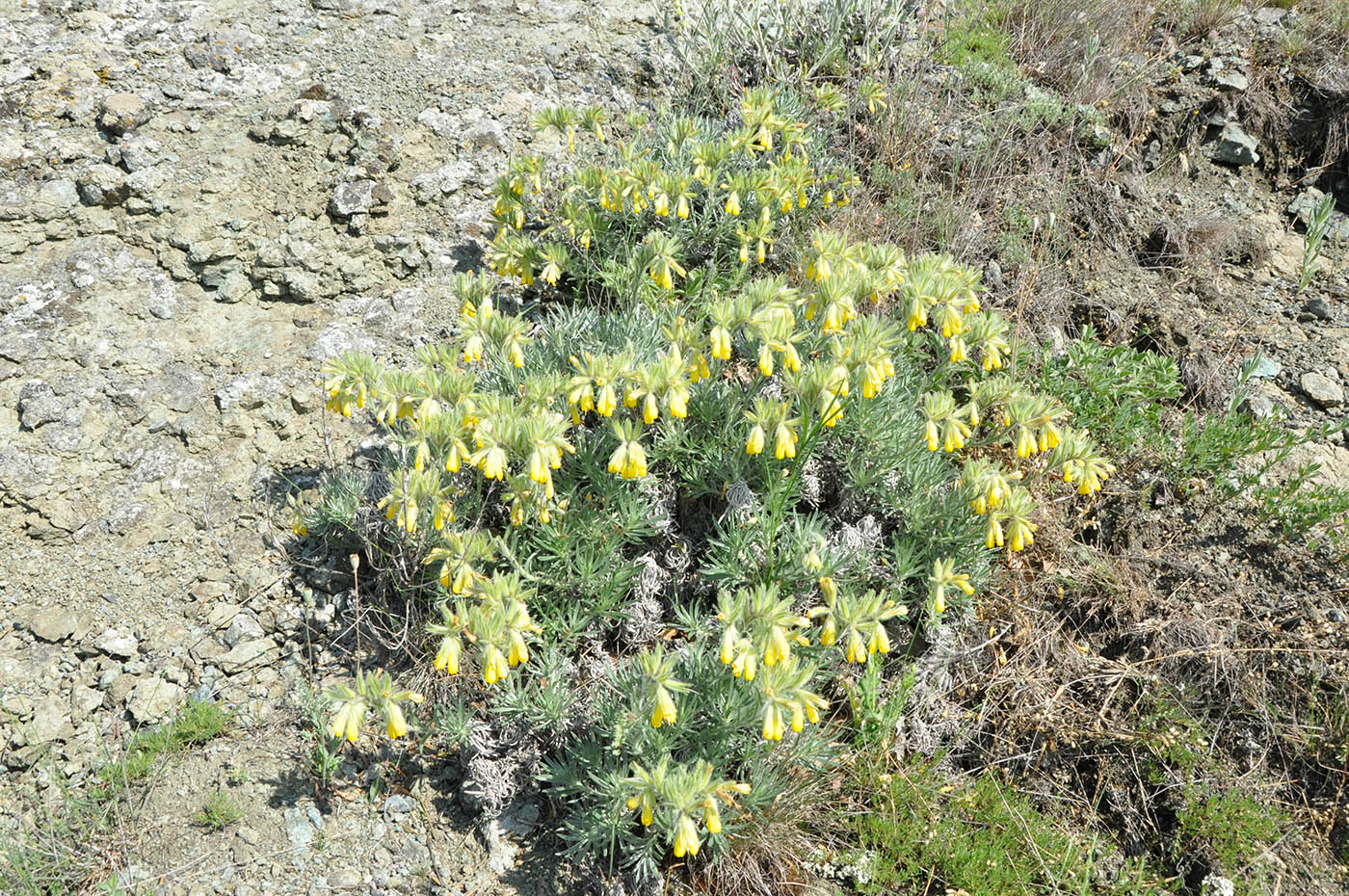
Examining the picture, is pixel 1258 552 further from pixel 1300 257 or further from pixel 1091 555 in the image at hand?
pixel 1300 257

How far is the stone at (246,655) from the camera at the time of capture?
3.07 m

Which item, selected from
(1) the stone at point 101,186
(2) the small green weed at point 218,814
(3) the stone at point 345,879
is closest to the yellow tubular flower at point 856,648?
(3) the stone at point 345,879

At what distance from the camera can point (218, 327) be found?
3898 millimetres

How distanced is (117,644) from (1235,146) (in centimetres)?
592


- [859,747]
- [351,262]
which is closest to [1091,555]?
[859,747]

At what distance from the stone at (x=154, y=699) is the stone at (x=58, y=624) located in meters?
0.32

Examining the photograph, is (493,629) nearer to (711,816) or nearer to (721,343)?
(711,816)

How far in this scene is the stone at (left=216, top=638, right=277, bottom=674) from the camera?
307 centimetres

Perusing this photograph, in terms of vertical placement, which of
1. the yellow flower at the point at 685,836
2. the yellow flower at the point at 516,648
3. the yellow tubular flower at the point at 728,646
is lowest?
the yellow flower at the point at 685,836

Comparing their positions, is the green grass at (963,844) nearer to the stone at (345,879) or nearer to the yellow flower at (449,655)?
the yellow flower at (449,655)

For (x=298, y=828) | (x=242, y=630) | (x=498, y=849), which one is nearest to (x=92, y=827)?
(x=298, y=828)

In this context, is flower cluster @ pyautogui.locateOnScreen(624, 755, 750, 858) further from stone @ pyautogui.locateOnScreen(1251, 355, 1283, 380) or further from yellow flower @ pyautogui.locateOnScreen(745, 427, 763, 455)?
stone @ pyautogui.locateOnScreen(1251, 355, 1283, 380)

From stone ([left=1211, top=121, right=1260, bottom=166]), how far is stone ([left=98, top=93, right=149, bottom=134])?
5.74 meters

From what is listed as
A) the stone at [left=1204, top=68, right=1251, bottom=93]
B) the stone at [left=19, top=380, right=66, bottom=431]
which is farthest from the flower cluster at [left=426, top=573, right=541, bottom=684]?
the stone at [left=1204, top=68, right=1251, bottom=93]
